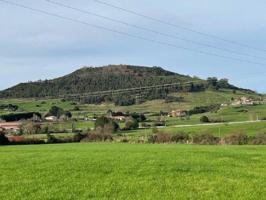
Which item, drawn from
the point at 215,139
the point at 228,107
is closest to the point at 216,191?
the point at 215,139

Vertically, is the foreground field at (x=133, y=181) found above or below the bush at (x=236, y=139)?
below

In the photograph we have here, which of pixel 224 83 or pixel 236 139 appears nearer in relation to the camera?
pixel 236 139

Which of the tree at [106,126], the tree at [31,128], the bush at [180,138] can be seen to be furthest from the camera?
the tree at [31,128]

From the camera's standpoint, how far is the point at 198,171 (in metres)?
18.8

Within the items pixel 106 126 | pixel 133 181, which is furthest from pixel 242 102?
pixel 133 181

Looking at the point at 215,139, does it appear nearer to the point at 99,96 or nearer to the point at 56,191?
the point at 56,191

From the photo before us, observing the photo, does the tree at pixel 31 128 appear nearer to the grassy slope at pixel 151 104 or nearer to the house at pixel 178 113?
the house at pixel 178 113

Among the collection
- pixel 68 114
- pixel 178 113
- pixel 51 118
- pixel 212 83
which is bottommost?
pixel 51 118

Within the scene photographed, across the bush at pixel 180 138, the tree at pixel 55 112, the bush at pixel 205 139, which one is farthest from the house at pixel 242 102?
the bush at pixel 205 139

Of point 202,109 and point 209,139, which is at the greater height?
point 202,109

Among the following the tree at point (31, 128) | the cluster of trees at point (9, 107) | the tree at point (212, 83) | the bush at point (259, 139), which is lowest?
the bush at point (259, 139)

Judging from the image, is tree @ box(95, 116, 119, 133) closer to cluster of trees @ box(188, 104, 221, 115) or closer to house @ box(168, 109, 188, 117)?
house @ box(168, 109, 188, 117)

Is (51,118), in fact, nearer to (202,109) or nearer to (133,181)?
(202,109)

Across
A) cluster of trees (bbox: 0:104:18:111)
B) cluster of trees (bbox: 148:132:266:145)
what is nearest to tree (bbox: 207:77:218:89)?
cluster of trees (bbox: 0:104:18:111)
